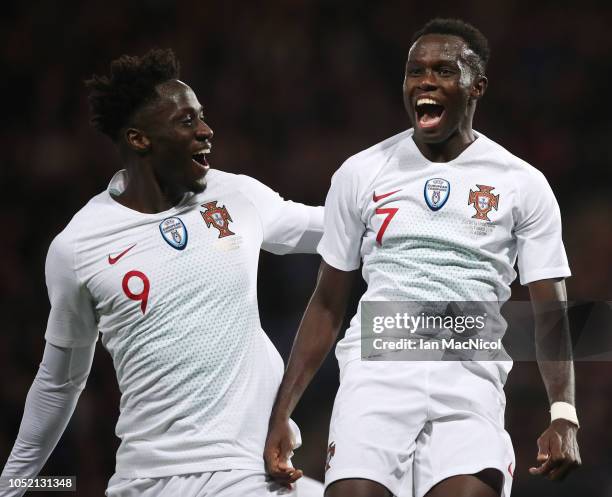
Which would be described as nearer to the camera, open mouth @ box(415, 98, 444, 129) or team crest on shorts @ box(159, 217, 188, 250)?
open mouth @ box(415, 98, 444, 129)

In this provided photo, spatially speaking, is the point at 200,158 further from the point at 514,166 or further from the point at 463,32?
the point at 514,166

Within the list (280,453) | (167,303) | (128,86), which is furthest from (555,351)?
(128,86)

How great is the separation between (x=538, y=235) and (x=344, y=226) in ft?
2.01

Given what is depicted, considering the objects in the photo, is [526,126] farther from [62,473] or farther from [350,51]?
[62,473]

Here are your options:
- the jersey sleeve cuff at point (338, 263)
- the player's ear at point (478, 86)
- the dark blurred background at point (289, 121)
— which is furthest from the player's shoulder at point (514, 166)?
the dark blurred background at point (289, 121)

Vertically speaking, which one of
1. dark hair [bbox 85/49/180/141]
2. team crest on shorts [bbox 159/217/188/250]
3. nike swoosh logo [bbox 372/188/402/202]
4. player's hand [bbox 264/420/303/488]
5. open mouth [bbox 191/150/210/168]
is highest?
dark hair [bbox 85/49/180/141]

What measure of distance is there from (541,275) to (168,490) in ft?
4.61

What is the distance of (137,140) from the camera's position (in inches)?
150

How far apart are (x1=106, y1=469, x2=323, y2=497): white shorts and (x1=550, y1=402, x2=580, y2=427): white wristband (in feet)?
3.12

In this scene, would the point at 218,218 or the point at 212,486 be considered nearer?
the point at 212,486

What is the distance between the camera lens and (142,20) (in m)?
7.95

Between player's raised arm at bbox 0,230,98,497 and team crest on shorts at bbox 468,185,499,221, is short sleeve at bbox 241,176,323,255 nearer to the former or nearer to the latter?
player's raised arm at bbox 0,230,98,497

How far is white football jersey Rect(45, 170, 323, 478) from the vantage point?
11.6ft
